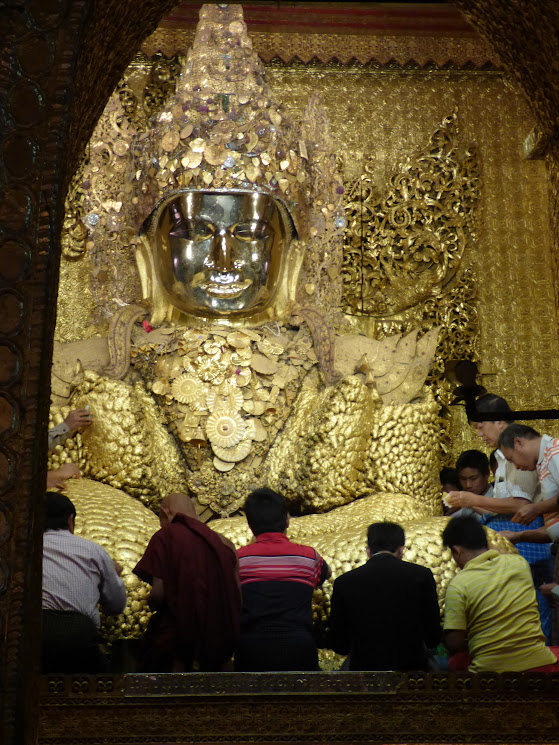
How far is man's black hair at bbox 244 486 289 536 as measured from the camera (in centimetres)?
324

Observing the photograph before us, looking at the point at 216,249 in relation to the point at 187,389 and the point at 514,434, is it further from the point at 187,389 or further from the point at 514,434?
the point at 514,434

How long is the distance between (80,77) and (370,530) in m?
1.80

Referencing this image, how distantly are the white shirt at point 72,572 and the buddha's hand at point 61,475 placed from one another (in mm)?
1286

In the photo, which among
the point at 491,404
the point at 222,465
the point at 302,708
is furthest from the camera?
the point at 222,465

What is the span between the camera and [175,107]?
17.7 feet

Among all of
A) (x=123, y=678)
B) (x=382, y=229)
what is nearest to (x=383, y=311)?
(x=382, y=229)

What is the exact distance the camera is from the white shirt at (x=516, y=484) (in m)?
4.00

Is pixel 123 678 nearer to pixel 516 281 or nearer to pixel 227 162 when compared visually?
pixel 227 162

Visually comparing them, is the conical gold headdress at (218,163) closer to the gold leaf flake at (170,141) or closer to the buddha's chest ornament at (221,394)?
the gold leaf flake at (170,141)

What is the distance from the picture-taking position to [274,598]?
3131 millimetres

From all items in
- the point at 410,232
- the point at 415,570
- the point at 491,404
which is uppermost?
the point at 410,232

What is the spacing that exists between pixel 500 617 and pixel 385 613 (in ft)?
1.15

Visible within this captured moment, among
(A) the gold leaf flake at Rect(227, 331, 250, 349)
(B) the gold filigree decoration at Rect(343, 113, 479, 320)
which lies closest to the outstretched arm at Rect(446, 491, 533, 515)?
(A) the gold leaf flake at Rect(227, 331, 250, 349)

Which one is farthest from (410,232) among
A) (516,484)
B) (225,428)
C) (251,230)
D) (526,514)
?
(526,514)
